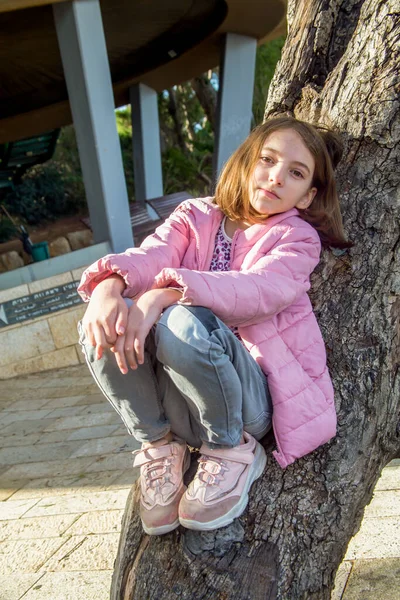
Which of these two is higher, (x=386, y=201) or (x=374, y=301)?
(x=386, y=201)

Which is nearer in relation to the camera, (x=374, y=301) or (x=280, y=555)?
(x=280, y=555)

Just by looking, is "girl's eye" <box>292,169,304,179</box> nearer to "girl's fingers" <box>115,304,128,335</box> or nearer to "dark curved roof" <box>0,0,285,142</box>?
"girl's fingers" <box>115,304,128,335</box>

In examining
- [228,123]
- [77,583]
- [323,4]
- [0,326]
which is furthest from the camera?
[228,123]

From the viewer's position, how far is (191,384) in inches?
69.6

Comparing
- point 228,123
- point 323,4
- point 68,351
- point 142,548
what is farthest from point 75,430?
point 228,123

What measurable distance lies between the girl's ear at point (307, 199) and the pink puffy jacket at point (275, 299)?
0.13 feet

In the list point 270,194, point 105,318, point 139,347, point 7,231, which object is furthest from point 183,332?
point 7,231

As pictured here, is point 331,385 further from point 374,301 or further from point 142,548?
point 142,548

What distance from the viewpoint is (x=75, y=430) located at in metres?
5.32

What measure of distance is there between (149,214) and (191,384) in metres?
9.15

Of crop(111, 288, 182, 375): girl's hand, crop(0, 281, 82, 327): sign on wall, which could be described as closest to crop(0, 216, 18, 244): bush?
crop(0, 281, 82, 327): sign on wall

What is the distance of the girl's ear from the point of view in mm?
2155

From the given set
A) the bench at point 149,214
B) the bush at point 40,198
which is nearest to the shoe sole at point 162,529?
the bench at point 149,214

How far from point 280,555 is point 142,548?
391 millimetres
